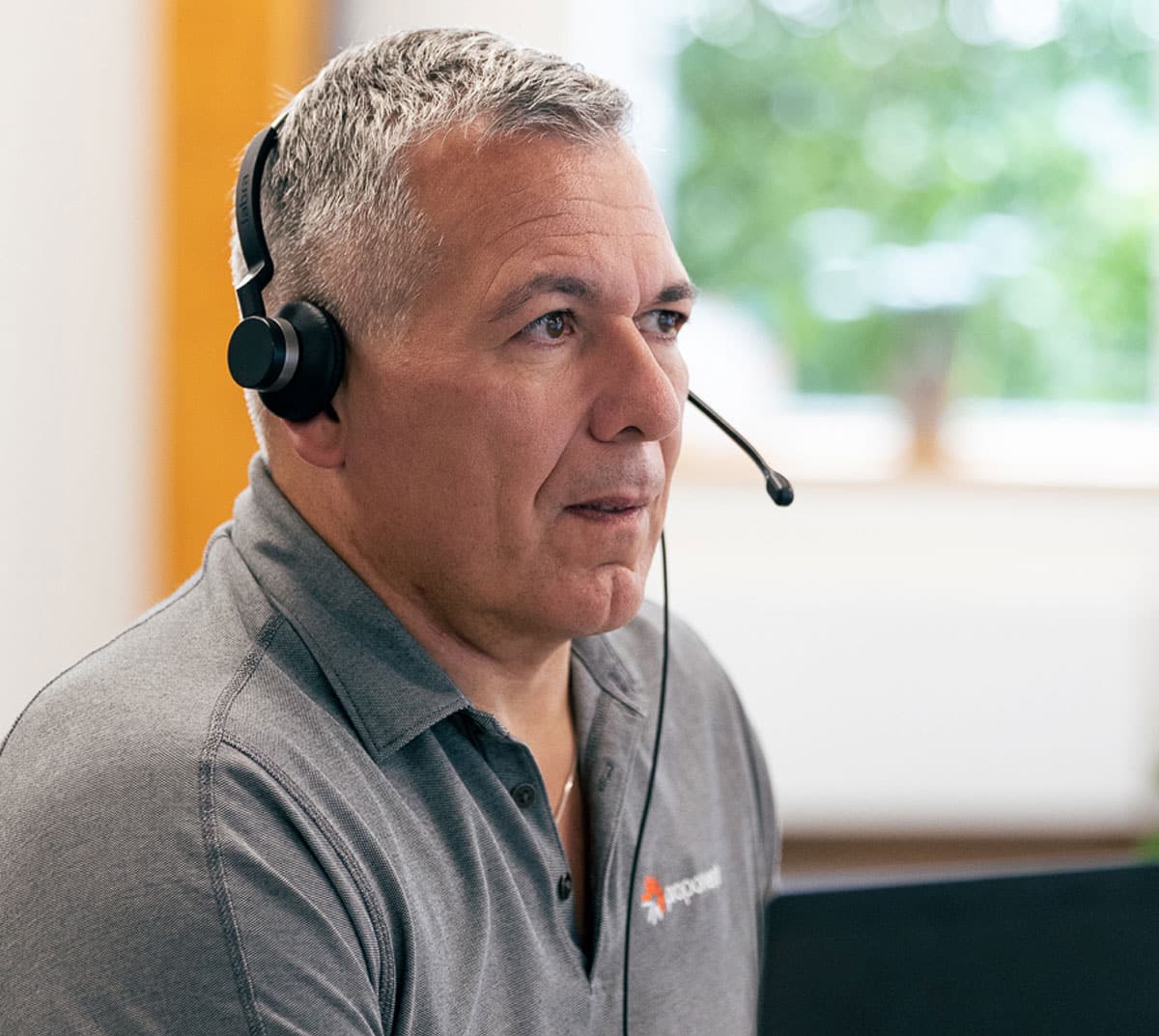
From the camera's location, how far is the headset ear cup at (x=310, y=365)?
106 centimetres

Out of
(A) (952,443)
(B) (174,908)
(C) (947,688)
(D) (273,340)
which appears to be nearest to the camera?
(B) (174,908)

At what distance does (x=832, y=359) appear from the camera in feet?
11.9

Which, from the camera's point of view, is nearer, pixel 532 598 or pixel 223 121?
pixel 532 598

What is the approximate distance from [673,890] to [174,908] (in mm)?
475

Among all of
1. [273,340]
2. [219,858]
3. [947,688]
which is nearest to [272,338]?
[273,340]

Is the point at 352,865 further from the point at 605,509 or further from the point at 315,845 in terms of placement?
the point at 605,509

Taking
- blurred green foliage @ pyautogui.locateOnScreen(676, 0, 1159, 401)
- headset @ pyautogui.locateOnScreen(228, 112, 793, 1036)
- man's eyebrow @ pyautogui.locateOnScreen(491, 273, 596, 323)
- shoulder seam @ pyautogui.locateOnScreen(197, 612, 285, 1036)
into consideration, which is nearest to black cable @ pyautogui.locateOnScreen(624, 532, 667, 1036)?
headset @ pyautogui.locateOnScreen(228, 112, 793, 1036)

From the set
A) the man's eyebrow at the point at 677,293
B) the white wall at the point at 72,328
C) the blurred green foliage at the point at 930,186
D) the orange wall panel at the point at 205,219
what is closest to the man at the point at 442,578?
the man's eyebrow at the point at 677,293

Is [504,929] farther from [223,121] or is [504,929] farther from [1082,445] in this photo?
[1082,445]

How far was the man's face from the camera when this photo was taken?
1.04m

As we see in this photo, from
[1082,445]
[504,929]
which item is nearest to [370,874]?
[504,929]

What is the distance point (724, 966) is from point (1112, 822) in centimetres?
239

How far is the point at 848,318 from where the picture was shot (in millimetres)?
3615

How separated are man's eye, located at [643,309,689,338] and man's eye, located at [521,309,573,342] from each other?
3.0 inches
